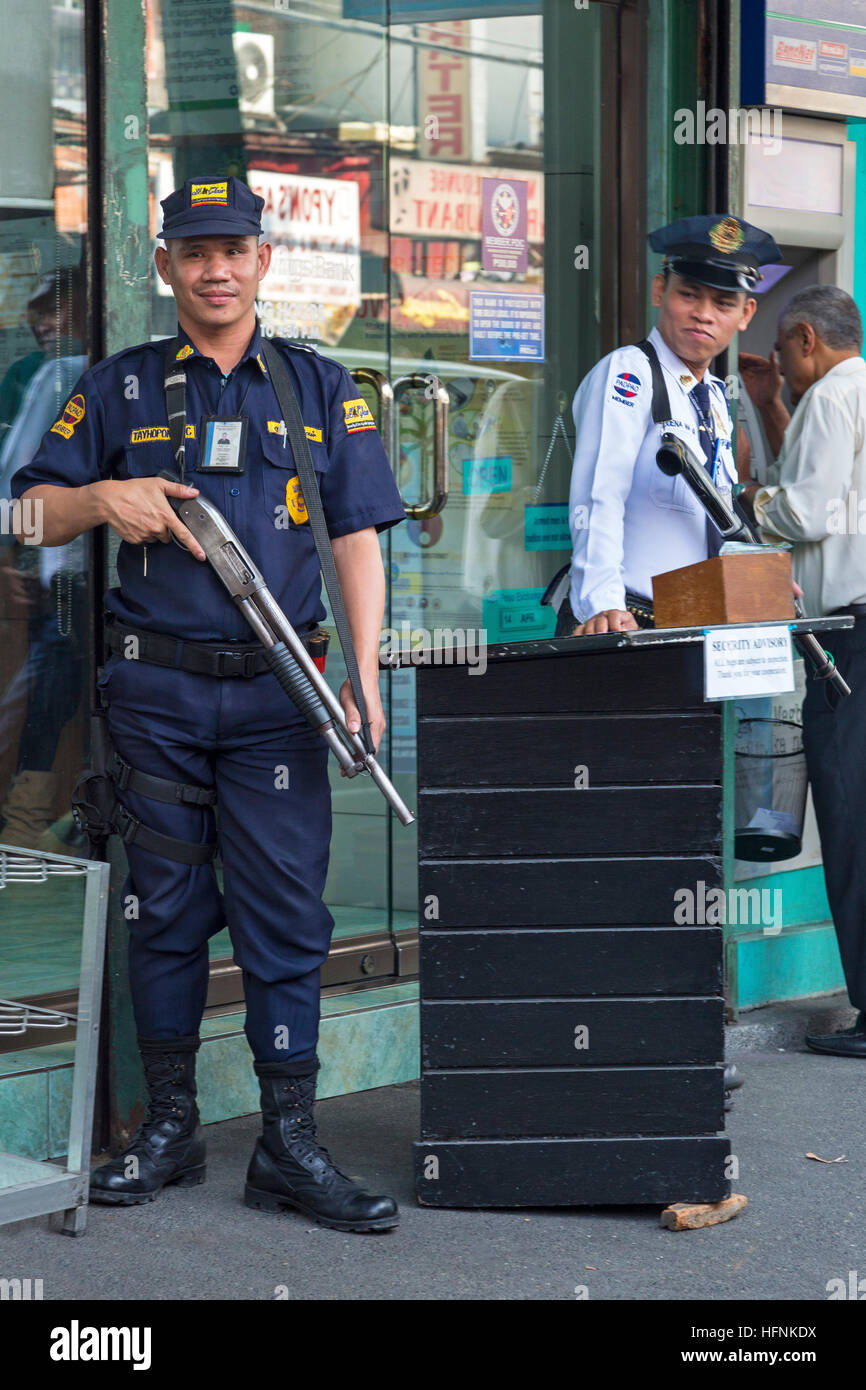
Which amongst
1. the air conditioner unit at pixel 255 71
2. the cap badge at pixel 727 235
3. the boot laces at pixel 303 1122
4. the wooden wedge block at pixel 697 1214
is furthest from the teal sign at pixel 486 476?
the wooden wedge block at pixel 697 1214

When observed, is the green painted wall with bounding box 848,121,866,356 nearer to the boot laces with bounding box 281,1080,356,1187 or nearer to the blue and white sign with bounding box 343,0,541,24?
the blue and white sign with bounding box 343,0,541,24

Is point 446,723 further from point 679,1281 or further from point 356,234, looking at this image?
point 356,234

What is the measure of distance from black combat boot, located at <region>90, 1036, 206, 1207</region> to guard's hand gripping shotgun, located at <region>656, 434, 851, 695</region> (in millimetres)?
1554

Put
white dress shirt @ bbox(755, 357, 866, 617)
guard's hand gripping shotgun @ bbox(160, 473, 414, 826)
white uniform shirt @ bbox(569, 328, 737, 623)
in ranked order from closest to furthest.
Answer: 1. guard's hand gripping shotgun @ bbox(160, 473, 414, 826)
2. white uniform shirt @ bbox(569, 328, 737, 623)
3. white dress shirt @ bbox(755, 357, 866, 617)

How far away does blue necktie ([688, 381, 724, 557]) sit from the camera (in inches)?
170

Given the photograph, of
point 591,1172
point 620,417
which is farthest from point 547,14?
point 591,1172

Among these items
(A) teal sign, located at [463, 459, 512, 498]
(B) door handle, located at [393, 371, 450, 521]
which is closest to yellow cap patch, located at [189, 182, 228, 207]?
(B) door handle, located at [393, 371, 450, 521]

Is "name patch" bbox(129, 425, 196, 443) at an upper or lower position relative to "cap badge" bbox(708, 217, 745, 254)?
lower

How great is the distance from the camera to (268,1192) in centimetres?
384

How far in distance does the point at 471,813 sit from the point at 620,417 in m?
1.04

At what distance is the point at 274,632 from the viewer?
3.57 m

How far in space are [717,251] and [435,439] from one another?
1082 mm

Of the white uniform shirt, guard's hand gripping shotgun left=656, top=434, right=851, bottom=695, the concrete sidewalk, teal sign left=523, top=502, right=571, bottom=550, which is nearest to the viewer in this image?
the concrete sidewalk

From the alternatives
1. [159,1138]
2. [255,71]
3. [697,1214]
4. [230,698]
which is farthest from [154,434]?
[697,1214]
